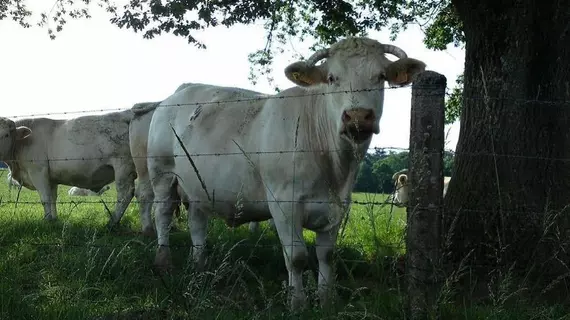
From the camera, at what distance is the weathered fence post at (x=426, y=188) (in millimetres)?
3701

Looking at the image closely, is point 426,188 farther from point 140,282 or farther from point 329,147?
point 140,282

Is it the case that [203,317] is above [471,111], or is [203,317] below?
below

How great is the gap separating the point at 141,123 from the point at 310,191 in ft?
14.5

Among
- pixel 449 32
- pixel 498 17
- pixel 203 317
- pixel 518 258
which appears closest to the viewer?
pixel 203 317

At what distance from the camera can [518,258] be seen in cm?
620

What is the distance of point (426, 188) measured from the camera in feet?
12.2

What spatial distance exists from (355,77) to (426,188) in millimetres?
1724

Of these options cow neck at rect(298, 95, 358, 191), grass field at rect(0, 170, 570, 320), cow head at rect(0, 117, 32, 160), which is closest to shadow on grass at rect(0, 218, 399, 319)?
grass field at rect(0, 170, 570, 320)

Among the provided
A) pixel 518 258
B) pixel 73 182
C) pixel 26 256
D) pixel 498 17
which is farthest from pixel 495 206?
pixel 73 182

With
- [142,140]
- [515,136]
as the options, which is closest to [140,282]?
[515,136]

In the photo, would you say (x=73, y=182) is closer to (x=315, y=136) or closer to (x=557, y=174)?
(x=315, y=136)

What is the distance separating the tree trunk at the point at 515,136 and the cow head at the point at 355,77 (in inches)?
49.4

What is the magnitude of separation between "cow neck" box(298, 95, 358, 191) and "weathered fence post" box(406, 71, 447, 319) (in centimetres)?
171

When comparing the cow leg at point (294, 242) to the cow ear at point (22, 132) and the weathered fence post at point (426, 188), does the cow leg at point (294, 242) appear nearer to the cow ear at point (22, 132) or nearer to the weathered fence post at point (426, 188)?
the weathered fence post at point (426, 188)
